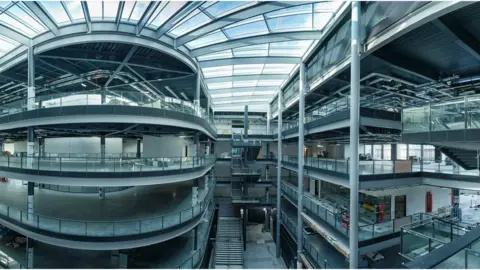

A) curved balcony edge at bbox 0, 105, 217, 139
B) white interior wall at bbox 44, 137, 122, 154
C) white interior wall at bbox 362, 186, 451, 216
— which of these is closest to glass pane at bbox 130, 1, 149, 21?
curved balcony edge at bbox 0, 105, 217, 139

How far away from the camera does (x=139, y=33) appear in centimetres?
1129

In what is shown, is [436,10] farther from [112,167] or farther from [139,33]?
[112,167]

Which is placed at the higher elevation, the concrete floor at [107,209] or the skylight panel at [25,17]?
the skylight panel at [25,17]

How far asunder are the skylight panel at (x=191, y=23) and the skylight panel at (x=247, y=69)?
20.9ft

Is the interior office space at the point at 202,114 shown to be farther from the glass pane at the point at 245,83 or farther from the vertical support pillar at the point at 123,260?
the glass pane at the point at 245,83

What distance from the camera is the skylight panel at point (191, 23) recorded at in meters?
10.6

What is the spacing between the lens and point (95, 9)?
33.9ft

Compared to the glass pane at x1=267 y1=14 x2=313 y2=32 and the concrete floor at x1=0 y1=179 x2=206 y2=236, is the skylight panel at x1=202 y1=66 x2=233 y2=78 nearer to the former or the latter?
the glass pane at x1=267 y1=14 x2=313 y2=32

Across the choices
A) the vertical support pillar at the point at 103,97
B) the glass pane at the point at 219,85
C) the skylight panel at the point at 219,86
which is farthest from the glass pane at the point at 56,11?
the skylight panel at the point at 219,86

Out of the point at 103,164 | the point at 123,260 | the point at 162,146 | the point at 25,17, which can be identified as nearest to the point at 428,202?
the point at 123,260

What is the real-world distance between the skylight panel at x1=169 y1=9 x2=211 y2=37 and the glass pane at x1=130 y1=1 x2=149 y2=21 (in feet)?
5.35

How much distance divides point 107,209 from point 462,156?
55.4 feet

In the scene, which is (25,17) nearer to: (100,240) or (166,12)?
(166,12)

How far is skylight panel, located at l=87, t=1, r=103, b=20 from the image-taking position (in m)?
9.84
